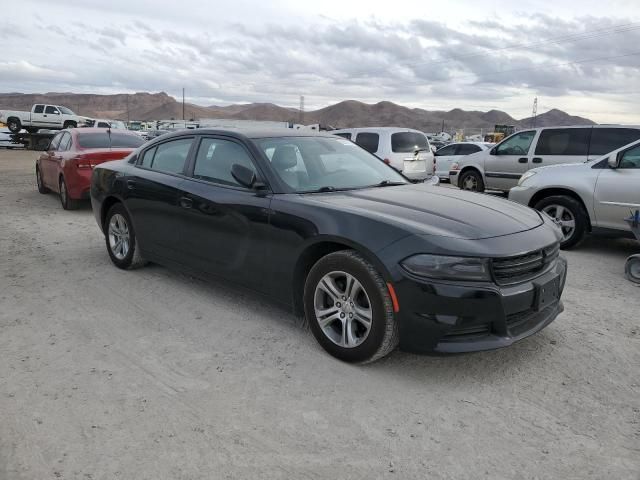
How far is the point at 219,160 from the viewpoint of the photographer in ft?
14.9

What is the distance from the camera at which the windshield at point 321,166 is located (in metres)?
4.18

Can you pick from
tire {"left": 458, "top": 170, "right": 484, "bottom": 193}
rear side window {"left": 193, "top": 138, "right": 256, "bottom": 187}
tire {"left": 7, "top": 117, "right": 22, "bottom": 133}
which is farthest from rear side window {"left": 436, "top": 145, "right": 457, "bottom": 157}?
tire {"left": 7, "top": 117, "right": 22, "bottom": 133}

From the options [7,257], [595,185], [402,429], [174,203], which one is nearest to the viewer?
[402,429]

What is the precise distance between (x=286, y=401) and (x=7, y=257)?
185 inches

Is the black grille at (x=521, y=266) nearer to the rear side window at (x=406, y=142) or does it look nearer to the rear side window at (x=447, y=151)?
the rear side window at (x=406, y=142)

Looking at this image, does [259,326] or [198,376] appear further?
[259,326]

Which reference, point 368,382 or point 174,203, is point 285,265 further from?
point 174,203

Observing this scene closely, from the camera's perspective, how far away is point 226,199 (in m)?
4.27

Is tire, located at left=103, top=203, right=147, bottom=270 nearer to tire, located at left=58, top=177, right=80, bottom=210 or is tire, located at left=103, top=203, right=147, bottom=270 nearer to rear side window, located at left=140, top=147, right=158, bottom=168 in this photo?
rear side window, located at left=140, top=147, right=158, bottom=168

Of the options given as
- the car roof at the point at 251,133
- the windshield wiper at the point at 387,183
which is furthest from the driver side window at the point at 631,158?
the car roof at the point at 251,133

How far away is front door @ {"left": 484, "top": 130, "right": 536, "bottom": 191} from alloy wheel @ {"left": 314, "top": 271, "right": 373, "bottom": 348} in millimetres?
8322

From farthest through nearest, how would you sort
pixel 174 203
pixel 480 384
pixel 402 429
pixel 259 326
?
1. pixel 174 203
2. pixel 259 326
3. pixel 480 384
4. pixel 402 429

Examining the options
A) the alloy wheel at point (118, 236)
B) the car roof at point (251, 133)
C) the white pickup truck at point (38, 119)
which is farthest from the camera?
the white pickup truck at point (38, 119)

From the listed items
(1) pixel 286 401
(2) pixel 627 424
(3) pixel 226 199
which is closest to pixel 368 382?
(1) pixel 286 401
